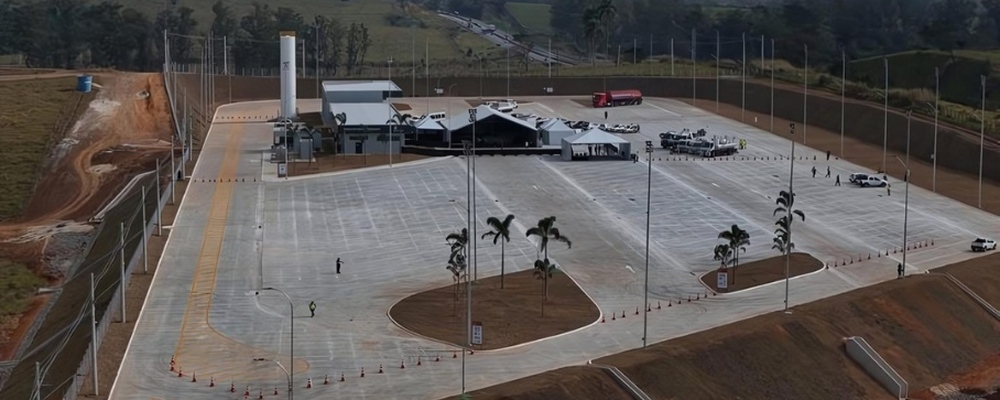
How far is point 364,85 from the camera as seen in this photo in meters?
121

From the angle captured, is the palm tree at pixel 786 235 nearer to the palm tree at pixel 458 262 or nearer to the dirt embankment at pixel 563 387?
the palm tree at pixel 458 262

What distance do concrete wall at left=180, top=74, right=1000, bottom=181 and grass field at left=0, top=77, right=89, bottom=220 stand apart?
1374cm

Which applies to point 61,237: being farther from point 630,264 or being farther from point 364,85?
point 364,85

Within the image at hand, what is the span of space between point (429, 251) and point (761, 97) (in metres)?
63.0

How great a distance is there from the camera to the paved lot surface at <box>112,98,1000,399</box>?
49.9 meters

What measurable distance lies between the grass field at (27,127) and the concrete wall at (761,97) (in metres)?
13.7

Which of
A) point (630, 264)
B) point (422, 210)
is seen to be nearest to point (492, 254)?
point (630, 264)

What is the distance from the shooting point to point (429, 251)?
67.7 meters

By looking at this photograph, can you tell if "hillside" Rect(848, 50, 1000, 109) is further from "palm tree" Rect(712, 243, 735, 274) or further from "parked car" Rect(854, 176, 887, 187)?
"palm tree" Rect(712, 243, 735, 274)

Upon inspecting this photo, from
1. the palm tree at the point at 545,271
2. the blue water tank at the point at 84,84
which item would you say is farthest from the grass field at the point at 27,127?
the palm tree at the point at 545,271

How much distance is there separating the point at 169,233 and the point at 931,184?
43.5 metres

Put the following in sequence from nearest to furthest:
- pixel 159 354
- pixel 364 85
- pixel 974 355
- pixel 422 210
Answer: pixel 159 354 → pixel 974 355 → pixel 422 210 → pixel 364 85

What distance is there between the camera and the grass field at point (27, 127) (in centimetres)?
8938

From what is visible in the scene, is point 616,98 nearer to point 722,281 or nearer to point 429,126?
point 429,126
